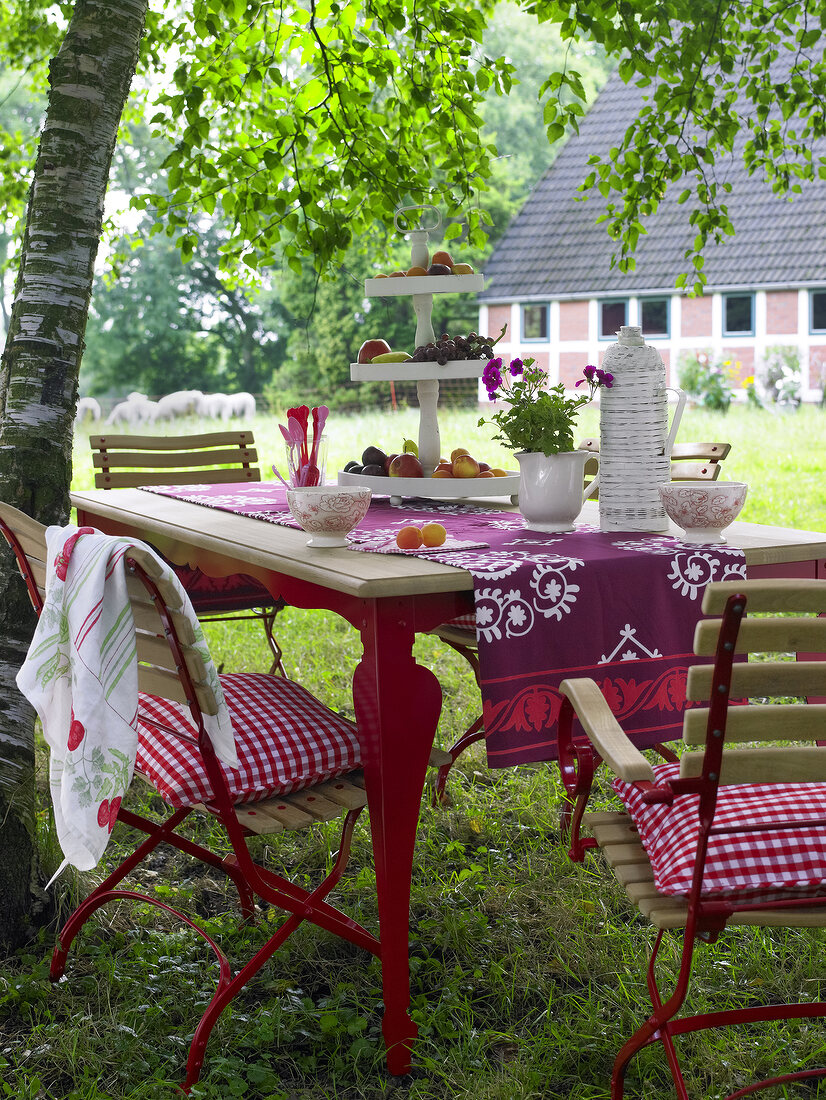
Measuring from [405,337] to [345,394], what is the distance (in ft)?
7.28

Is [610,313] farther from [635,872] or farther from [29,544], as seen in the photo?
[635,872]

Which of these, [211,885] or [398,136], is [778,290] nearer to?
[398,136]

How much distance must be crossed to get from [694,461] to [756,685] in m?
2.11

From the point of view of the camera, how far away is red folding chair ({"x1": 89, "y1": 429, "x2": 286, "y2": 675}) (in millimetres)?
3789

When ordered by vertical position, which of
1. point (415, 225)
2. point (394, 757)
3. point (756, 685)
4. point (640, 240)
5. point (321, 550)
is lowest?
point (394, 757)

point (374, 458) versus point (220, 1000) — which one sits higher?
point (374, 458)

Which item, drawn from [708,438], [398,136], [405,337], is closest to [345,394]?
[405,337]

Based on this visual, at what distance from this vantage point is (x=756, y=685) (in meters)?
1.44

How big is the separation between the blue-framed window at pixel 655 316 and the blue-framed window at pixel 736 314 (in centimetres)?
108

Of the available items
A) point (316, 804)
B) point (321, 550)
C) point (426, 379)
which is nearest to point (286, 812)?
point (316, 804)

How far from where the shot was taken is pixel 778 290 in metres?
19.8

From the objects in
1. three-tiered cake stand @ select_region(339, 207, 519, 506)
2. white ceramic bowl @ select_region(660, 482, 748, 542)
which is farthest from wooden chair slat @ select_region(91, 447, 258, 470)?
white ceramic bowl @ select_region(660, 482, 748, 542)

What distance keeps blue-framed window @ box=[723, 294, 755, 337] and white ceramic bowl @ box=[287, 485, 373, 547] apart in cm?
1944

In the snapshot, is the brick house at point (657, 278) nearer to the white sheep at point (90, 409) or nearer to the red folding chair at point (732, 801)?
the white sheep at point (90, 409)
